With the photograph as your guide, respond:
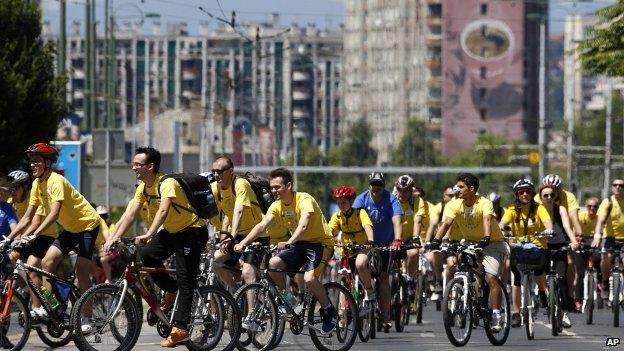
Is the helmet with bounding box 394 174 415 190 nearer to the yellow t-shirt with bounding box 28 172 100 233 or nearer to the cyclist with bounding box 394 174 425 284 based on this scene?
the cyclist with bounding box 394 174 425 284

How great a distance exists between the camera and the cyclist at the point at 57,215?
1739cm

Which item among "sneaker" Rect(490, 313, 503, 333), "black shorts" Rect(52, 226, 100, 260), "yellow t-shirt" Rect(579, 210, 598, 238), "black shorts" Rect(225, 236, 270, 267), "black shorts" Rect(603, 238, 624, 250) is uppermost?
"black shorts" Rect(52, 226, 100, 260)

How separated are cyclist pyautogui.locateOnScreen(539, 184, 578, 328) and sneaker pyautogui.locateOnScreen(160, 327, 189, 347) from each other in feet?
19.2

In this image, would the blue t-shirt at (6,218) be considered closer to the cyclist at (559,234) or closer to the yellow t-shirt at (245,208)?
the yellow t-shirt at (245,208)

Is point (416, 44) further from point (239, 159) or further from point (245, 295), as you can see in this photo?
point (245, 295)

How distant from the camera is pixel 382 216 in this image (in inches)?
825

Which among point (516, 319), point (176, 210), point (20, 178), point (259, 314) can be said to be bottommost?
point (516, 319)


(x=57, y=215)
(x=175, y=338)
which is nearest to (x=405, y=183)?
(x=57, y=215)

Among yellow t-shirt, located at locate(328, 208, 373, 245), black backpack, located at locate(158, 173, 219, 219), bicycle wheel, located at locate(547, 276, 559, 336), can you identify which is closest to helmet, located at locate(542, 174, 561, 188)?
bicycle wheel, located at locate(547, 276, 559, 336)

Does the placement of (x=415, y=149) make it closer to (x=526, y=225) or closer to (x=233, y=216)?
(x=526, y=225)

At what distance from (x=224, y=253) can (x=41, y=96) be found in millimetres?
15245

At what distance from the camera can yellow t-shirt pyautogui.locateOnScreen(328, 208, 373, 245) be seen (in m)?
20.4

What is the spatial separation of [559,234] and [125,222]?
6483 mm

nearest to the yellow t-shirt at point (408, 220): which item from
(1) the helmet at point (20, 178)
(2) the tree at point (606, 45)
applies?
(2) the tree at point (606, 45)
